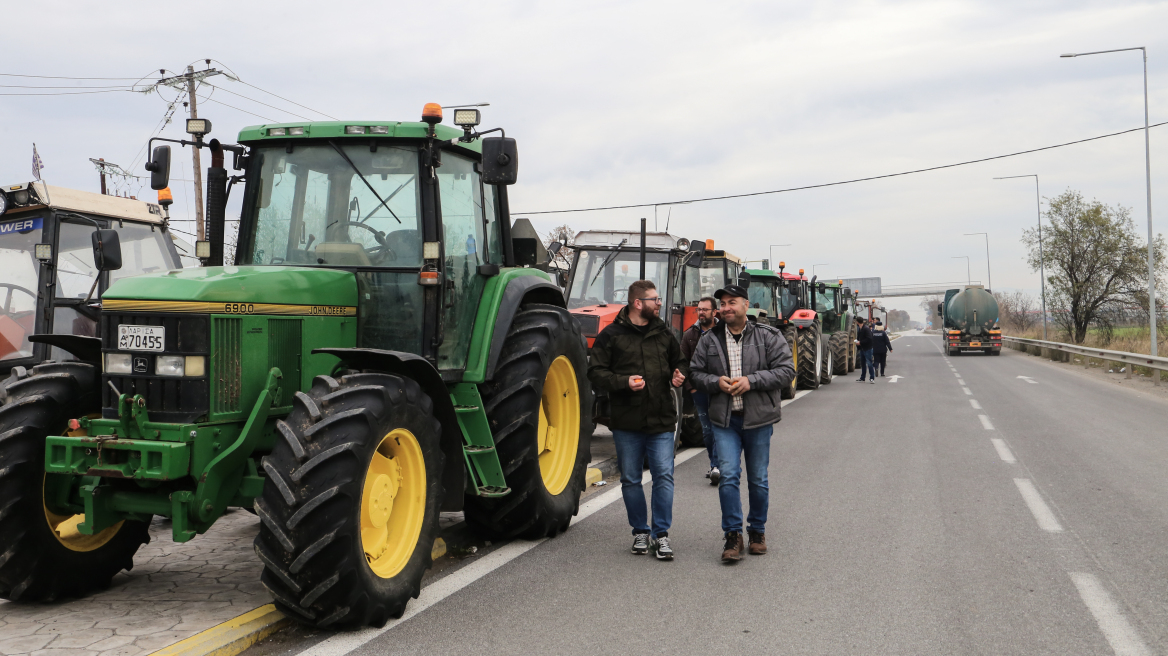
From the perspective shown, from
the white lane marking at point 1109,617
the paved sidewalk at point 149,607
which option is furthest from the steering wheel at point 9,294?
the white lane marking at point 1109,617

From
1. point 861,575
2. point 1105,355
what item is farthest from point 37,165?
point 1105,355

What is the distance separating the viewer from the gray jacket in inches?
249

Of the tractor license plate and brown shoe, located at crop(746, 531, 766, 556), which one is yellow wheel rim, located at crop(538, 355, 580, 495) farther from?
the tractor license plate

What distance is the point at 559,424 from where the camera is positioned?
7.28m

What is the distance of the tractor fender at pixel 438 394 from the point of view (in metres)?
5.06

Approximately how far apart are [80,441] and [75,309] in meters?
4.73

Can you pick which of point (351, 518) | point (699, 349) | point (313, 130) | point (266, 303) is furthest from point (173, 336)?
point (699, 349)

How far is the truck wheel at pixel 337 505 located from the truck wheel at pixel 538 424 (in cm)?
130

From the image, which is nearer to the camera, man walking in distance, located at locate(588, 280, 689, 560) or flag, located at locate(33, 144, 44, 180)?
man walking in distance, located at locate(588, 280, 689, 560)

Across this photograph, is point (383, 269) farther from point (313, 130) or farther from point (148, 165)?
point (148, 165)

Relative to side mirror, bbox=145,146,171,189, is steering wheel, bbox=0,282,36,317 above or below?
below

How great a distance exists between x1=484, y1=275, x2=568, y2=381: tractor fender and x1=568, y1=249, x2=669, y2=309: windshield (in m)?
4.33

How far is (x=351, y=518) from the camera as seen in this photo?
4.49 m

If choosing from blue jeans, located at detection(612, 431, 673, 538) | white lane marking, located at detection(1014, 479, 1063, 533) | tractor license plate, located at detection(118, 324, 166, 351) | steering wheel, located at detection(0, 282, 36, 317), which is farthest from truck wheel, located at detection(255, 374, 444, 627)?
steering wheel, located at detection(0, 282, 36, 317)
